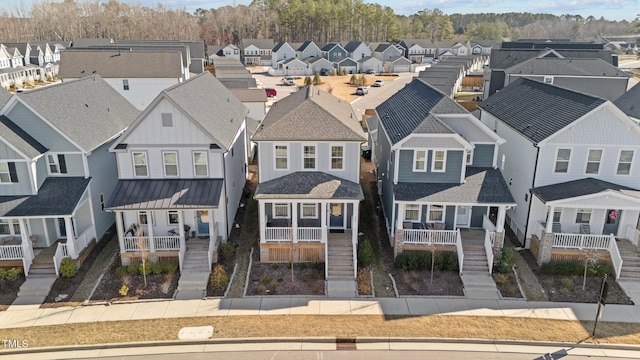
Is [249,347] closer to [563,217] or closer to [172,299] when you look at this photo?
[172,299]

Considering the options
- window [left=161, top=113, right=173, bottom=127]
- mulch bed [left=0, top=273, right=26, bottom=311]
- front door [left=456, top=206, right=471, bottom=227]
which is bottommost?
mulch bed [left=0, top=273, right=26, bottom=311]

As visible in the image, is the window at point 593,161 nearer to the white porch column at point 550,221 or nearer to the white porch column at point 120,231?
the white porch column at point 550,221

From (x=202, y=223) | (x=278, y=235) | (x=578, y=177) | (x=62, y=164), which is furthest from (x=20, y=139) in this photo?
(x=578, y=177)

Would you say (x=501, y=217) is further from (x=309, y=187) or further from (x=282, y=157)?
(x=282, y=157)

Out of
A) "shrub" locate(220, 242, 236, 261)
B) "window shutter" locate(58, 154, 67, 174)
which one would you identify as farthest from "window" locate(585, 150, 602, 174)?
"window shutter" locate(58, 154, 67, 174)

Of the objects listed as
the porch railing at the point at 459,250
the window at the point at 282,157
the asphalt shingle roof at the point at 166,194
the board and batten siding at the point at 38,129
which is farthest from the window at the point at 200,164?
the porch railing at the point at 459,250

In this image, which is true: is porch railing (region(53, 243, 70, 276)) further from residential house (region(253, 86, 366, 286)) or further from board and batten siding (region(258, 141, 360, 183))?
board and batten siding (region(258, 141, 360, 183))

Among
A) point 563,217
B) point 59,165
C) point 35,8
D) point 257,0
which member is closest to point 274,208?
point 59,165
